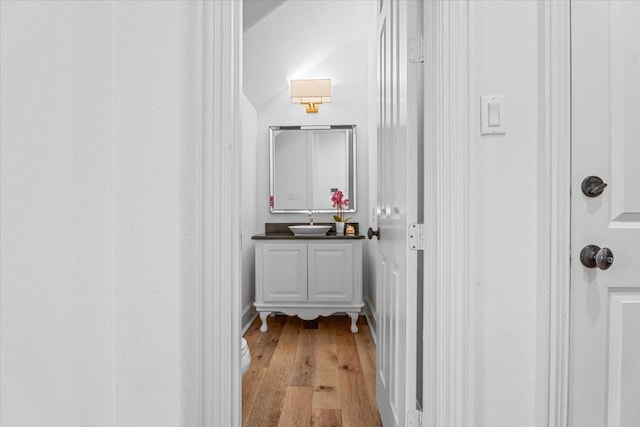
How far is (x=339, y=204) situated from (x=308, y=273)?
78cm

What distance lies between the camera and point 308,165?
142 inches

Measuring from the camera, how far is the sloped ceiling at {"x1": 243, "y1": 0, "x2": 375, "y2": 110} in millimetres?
2580

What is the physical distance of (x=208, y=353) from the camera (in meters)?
0.97

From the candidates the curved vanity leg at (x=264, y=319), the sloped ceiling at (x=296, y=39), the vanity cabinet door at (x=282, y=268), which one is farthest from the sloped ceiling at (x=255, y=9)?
the curved vanity leg at (x=264, y=319)

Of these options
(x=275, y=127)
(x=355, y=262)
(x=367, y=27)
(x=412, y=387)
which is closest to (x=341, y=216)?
(x=355, y=262)

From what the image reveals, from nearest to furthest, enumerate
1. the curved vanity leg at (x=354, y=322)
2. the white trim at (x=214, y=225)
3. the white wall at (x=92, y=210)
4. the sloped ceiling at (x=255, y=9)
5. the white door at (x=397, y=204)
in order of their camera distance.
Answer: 1. the white wall at (x=92, y=210)
2. the white trim at (x=214, y=225)
3. the white door at (x=397, y=204)
4. the sloped ceiling at (x=255, y=9)
5. the curved vanity leg at (x=354, y=322)

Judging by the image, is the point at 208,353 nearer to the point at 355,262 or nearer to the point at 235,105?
the point at 235,105

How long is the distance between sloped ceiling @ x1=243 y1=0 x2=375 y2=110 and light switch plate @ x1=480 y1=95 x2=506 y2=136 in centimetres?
178

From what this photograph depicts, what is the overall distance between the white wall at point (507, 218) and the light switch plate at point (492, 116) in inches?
0.6

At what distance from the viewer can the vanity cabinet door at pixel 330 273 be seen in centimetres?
301

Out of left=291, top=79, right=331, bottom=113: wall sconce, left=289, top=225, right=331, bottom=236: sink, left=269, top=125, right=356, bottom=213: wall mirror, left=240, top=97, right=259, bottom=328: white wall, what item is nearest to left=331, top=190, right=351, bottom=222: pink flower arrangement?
left=269, top=125, right=356, bottom=213: wall mirror

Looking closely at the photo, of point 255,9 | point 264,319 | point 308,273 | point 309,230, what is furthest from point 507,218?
point 264,319

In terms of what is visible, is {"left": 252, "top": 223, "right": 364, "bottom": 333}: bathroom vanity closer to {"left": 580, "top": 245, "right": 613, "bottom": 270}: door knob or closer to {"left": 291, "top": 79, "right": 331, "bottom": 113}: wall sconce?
{"left": 291, "top": 79, "right": 331, "bottom": 113}: wall sconce

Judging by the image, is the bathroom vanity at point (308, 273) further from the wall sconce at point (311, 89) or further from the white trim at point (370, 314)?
the wall sconce at point (311, 89)
